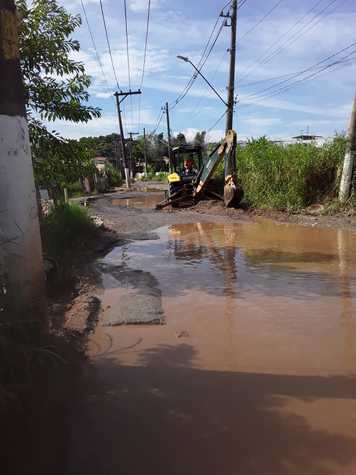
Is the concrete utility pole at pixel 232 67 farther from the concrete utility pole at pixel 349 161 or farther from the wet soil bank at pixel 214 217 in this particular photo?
the concrete utility pole at pixel 349 161

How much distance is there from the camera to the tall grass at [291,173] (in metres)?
16.7

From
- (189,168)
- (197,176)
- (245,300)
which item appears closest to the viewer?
(245,300)

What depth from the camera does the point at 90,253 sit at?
10922 mm

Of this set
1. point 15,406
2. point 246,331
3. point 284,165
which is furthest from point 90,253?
point 284,165

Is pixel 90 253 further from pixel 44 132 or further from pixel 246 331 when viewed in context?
pixel 246 331

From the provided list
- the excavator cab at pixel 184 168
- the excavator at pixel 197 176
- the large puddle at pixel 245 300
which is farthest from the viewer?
the excavator cab at pixel 184 168

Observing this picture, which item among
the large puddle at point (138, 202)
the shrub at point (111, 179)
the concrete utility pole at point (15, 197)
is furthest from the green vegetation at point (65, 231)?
the shrub at point (111, 179)

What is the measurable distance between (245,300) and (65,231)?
512 cm

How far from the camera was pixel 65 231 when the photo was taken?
413 inches

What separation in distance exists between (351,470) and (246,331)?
2.62m

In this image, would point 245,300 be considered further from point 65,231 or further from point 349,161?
point 349,161

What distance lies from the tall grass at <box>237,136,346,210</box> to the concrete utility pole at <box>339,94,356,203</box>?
1.15 meters

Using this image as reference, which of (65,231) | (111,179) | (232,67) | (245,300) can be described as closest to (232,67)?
(232,67)

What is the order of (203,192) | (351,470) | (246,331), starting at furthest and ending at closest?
(203,192) → (246,331) → (351,470)
